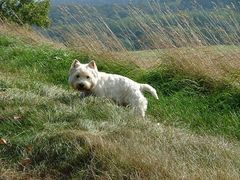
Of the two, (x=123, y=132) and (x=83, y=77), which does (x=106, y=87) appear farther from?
(x=123, y=132)

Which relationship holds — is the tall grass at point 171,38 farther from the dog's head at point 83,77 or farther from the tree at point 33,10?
the tree at point 33,10

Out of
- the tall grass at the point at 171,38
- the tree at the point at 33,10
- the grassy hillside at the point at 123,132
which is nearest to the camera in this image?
the grassy hillside at the point at 123,132

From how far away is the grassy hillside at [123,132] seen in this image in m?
4.96

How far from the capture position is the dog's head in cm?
751

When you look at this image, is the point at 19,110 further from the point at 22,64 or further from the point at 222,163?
the point at 22,64

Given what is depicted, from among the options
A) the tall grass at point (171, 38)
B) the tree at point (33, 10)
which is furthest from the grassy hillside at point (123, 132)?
the tree at point (33, 10)

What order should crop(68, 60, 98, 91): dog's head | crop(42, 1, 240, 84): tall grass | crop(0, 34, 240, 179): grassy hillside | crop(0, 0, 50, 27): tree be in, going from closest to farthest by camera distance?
1. crop(0, 34, 240, 179): grassy hillside
2. crop(68, 60, 98, 91): dog's head
3. crop(42, 1, 240, 84): tall grass
4. crop(0, 0, 50, 27): tree

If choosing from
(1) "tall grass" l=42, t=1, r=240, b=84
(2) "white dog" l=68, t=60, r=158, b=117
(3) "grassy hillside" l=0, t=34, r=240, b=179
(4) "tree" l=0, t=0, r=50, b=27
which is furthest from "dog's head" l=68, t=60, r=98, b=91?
(4) "tree" l=0, t=0, r=50, b=27

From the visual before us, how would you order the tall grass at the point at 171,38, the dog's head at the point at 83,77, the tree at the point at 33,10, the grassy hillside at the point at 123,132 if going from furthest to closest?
the tree at the point at 33,10 < the tall grass at the point at 171,38 < the dog's head at the point at 83,77 < the grassy hillside at the point at 123,132

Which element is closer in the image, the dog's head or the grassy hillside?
the grassy hillside

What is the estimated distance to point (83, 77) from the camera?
7.58 m

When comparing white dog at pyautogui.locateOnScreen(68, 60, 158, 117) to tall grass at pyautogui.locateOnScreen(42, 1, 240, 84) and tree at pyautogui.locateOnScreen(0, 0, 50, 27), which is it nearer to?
tall grass at pyautogui.locateOnScreen(42, 1, 240, 84)

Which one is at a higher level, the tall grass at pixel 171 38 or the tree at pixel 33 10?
the tall grass at pixel 171 38

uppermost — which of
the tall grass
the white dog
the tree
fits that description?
the white dog
